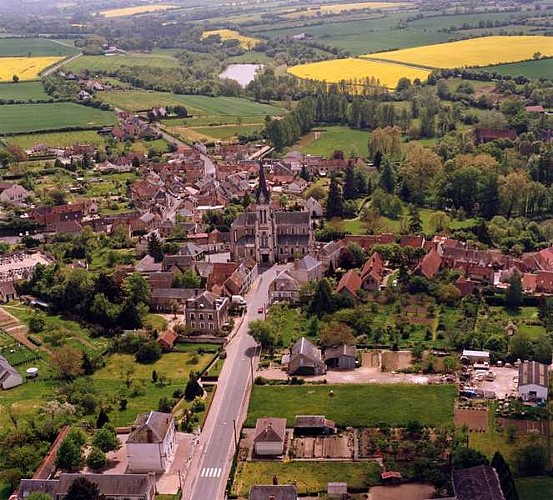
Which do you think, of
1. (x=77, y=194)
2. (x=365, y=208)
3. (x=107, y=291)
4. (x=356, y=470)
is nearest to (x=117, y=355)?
(x=107, y=291)

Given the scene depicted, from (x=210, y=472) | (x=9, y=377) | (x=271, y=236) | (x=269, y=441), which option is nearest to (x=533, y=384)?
(x=269, y=441)

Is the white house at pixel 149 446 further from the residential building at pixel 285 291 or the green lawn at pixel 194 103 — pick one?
the green lawn at pixel 194 103

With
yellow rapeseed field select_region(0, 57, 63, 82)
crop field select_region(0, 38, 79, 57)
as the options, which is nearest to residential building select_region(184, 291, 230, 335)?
yellow rapeseed field select_region(0, 57, 63, 82)

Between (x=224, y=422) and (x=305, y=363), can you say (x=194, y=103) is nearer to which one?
(x=305, y=363)

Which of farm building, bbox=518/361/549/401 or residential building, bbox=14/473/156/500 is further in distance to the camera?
farm building, bbox=518/361/549/401

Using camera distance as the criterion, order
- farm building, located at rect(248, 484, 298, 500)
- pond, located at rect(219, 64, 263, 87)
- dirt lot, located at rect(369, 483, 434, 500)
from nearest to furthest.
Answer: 1. farm building, located at rect(248, 484, 298, 500)
2. dirt lot, located at rect(369, 483, 434, 500)
3. pond, located at rect(219, 64, 263, 87)

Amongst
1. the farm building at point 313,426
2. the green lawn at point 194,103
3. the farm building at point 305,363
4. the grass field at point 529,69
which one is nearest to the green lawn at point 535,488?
the farm building at point 313,426

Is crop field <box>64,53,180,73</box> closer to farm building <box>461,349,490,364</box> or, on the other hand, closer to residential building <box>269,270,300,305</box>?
residential building <box>269,270,300,305</box>
